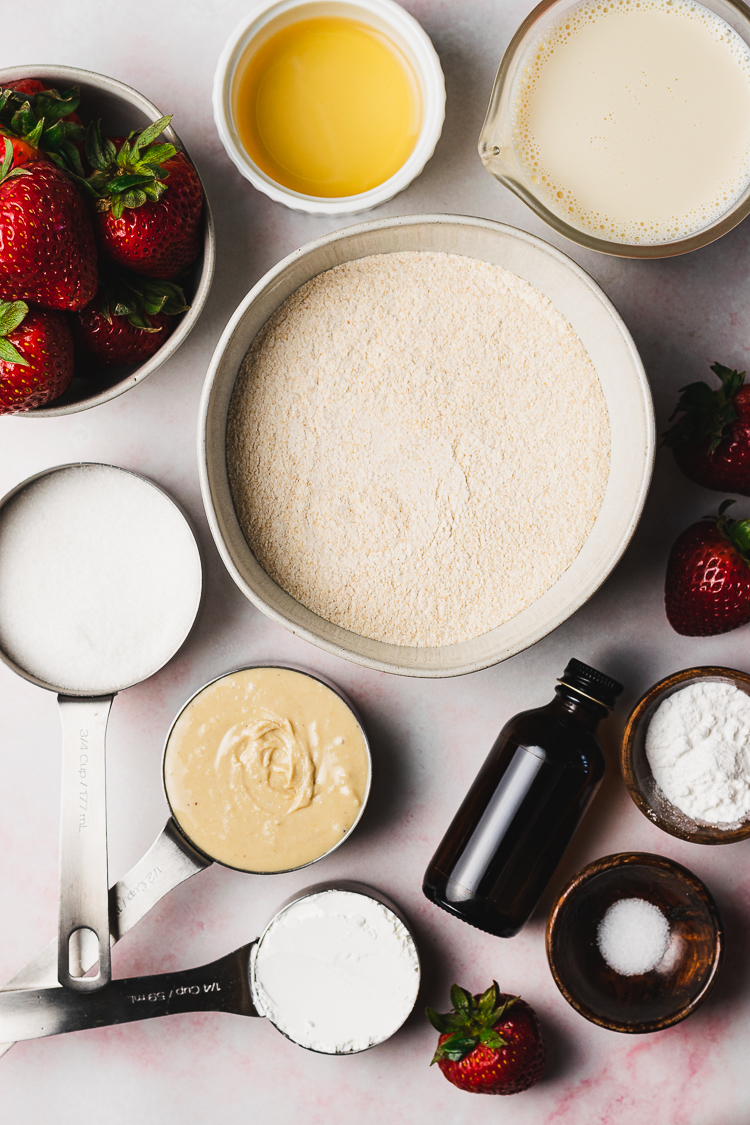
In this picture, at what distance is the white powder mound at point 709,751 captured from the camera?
3.43 ft

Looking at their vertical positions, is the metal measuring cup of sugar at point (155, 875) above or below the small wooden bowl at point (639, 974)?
below

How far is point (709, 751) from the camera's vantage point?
1.05 metres

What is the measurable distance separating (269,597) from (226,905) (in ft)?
1.62

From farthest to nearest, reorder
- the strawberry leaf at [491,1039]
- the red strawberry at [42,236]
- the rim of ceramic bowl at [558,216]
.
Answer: the strawberry leaf at [491,1039] → the rim of ceramic bowl at [558,216] → the red strawberry at [42,236]

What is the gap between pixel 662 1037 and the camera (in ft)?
3.93

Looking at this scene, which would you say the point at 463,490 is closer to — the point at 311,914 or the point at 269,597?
the point at 269,597

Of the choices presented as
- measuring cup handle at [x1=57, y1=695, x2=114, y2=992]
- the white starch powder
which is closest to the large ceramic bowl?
measuring cup handle at [x1=57, y1=695, x2=114, y2=992]

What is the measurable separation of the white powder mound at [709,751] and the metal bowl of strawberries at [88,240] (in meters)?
0.80

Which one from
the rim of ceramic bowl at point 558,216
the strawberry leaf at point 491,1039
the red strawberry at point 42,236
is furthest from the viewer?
the strawberry leaf at point 491,1039

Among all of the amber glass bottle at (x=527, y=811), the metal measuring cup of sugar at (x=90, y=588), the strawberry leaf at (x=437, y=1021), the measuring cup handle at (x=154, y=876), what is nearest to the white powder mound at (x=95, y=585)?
the metal measuring cup of sugar at (x=90, y=588)

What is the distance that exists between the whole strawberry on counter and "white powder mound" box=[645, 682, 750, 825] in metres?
0.27

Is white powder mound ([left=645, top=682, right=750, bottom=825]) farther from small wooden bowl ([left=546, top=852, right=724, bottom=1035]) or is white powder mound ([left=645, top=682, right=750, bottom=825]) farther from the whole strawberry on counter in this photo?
the whole strawberry on counter

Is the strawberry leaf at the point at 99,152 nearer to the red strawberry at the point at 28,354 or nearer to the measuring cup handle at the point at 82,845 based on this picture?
the red strawberry at the point at 28,354

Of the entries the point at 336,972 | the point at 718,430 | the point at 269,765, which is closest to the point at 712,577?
the point at 718,430
